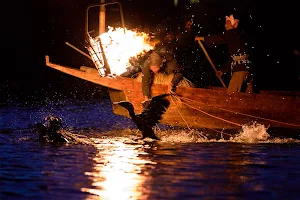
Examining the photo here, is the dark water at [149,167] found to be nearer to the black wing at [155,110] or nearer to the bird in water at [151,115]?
the bird in water at [151,115]

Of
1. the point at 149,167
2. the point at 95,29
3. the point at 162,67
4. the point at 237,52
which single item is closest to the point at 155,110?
the point at 162,67

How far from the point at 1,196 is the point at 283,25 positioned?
787 inches

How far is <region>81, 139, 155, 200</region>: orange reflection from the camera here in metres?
8.30

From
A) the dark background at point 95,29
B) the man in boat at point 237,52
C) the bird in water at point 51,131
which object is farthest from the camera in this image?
the dark background at point 95,29

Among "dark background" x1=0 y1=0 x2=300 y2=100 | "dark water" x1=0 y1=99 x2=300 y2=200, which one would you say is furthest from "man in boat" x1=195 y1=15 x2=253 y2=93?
"dark background" x1=0 y1=0 x2=300 y2=100

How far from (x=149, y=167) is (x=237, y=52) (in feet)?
15.1

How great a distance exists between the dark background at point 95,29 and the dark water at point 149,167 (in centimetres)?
1227

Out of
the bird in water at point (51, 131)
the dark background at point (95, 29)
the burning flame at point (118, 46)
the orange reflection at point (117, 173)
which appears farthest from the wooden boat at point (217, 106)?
the dark background at point (95, 29)

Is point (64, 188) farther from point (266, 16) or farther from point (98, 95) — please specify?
point (98, 95)

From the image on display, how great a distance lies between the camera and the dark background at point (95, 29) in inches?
1035

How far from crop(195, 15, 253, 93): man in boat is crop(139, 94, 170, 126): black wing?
148 cm

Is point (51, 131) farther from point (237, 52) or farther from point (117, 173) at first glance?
point (237, 52)

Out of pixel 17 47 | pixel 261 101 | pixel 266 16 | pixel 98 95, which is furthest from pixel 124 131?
pixel 17 47

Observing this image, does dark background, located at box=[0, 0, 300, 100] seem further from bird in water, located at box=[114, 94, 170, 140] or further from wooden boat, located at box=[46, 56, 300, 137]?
bird in water, located at box=[114, 94, 170, 140]
